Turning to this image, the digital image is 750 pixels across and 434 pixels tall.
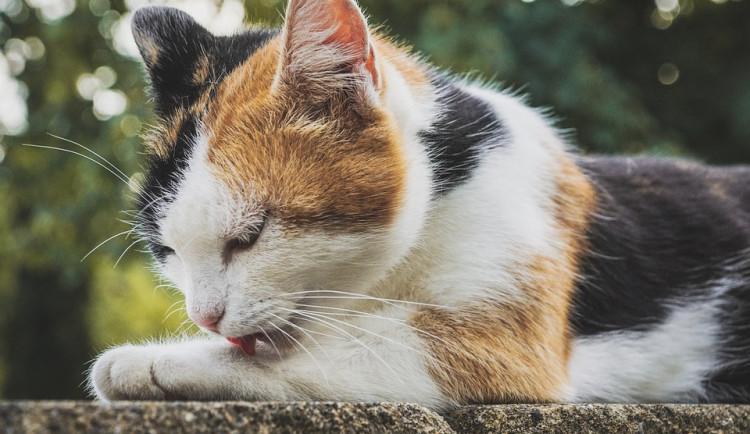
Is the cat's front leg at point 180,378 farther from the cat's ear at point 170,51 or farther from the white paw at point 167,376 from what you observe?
the cat's ear at point 170,51

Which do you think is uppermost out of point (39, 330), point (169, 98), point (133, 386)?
point (169, 98)

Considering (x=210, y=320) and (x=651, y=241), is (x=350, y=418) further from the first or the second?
(x=651, y=241)

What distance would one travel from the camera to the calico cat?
159 centimetres

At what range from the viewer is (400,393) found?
159 centimetres

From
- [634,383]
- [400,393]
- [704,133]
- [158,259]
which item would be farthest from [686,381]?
[704,133]

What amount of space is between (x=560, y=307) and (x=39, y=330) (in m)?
9.91

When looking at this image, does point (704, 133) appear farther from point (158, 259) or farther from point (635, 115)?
point (158, 259)

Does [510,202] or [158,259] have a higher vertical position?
[510,202]

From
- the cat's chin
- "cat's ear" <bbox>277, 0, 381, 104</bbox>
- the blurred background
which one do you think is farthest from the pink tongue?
the blurred background

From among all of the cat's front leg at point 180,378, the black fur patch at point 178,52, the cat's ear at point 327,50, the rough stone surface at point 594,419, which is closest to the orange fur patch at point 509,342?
the rough stone surface at point 594,419

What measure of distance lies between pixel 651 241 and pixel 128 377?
1598 mm

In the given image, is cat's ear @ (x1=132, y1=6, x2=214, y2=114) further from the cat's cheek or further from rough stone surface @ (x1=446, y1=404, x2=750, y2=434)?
rough stone surface @ (x1=446, y1=404, x2=750, y2=434)

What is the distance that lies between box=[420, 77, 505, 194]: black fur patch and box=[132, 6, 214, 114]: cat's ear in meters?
0.63

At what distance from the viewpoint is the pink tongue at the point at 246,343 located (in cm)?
164
